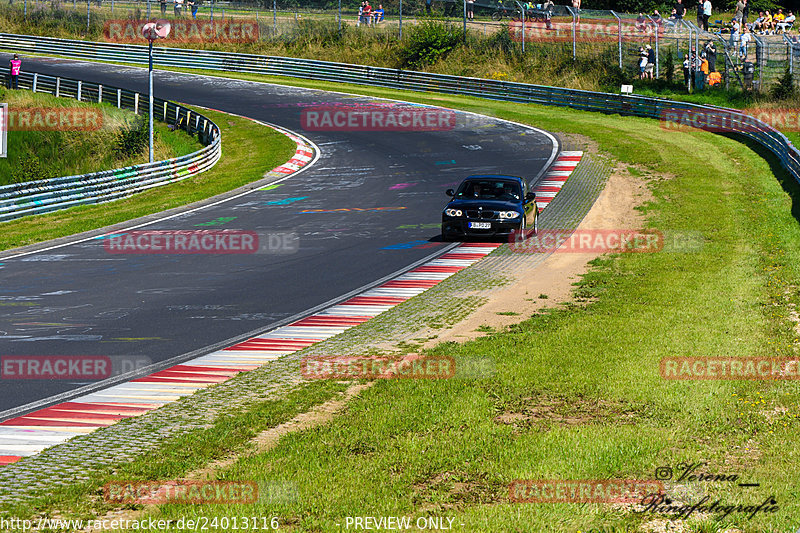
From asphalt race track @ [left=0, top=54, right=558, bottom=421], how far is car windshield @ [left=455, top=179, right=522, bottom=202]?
60.8 inches

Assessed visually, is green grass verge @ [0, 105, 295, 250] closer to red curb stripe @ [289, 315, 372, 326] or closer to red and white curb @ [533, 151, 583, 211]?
red and white curb @ [533, 151, 583, 211]

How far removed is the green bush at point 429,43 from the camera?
60406 millimetres

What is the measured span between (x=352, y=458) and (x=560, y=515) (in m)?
2.00

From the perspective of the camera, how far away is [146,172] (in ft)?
110

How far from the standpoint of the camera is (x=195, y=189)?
33062 mm

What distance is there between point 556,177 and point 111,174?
15199mm

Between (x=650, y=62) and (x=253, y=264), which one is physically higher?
(x=650, y=62)

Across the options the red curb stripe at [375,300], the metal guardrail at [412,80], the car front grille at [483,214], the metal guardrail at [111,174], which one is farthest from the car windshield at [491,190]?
the metal guardrail at [111,174]

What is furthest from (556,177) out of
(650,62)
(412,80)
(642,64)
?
(412,80)

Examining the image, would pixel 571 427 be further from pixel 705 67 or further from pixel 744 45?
pixel 705 67

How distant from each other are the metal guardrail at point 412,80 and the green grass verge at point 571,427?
1700cm

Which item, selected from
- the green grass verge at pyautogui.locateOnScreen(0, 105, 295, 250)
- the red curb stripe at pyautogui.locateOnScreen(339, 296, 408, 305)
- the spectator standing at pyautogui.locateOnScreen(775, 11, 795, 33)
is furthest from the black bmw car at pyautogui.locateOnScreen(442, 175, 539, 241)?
the spectator standing at pyautogui.locateOnScreen(775, 11, 795, 33)

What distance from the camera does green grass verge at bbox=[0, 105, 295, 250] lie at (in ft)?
83.1

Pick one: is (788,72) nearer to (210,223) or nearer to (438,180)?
(438,180)
